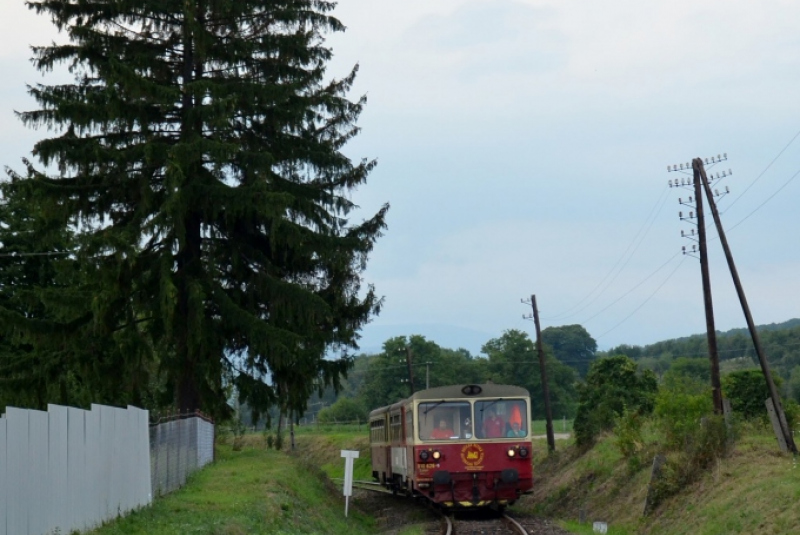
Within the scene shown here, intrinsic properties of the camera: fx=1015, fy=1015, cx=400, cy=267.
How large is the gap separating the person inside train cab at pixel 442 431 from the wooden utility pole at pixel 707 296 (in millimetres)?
6731

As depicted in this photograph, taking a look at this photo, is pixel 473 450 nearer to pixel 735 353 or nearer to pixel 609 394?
pixel 609 394

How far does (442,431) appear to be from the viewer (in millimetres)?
23641

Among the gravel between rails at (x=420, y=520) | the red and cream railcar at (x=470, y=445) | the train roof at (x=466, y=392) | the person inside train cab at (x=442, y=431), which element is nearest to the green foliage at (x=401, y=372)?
the gravel between rails at (x=420, y=520)

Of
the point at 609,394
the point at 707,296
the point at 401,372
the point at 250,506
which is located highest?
the point at 401,372

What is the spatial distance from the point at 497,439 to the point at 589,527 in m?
3.17

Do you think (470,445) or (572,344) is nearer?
(470,445)

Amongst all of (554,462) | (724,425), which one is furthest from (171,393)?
(554,462)

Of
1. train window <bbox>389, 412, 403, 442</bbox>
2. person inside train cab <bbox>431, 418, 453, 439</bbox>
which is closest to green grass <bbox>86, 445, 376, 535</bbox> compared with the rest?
train window <bbox>389, 412, 403, 442</bbox>

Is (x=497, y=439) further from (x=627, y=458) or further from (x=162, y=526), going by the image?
(x=162, y=526)

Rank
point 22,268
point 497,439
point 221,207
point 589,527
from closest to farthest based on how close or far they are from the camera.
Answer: point 589,527
point 497,439
point 221,207
point 22,268

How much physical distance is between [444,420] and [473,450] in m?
0.97

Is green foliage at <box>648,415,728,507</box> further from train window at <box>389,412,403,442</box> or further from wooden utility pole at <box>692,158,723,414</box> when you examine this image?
train window at <box>389,412,403,442</box>

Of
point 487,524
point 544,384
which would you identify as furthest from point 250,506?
point 544,384

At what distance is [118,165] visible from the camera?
2541 cm
